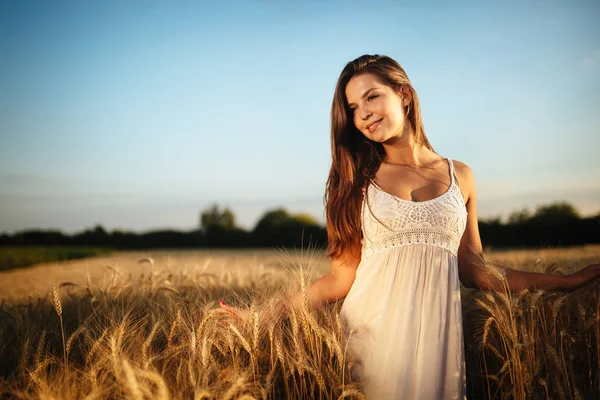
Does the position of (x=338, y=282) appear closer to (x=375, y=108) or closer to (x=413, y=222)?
(x=413, y=222)

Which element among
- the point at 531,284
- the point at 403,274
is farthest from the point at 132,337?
the point at 531,284

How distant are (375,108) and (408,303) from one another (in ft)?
3.29

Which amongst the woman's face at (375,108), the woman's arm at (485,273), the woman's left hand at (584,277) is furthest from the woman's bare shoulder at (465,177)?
the woman's left hand at (584,277)

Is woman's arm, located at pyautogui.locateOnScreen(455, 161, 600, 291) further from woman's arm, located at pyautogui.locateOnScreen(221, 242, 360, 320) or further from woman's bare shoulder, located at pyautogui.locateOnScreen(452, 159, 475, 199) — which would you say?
woman's arm, located at pyautogui.locateOnScreen(221, 242, 360, 320)

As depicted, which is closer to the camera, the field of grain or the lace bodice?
the field of grain

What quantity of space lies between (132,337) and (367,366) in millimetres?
1114

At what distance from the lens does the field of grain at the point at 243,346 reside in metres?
1.41

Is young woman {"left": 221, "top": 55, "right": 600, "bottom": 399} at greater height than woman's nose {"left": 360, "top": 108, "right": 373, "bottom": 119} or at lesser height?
lesser

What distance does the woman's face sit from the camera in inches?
82.0

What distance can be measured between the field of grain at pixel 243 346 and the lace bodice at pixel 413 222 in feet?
1.08

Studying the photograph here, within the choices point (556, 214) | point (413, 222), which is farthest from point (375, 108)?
point (556, 214)

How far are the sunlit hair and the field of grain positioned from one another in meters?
0.25

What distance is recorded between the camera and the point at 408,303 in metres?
1.82

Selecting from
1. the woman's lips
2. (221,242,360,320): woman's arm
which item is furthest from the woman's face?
(221,242,360,320): woman's arm
